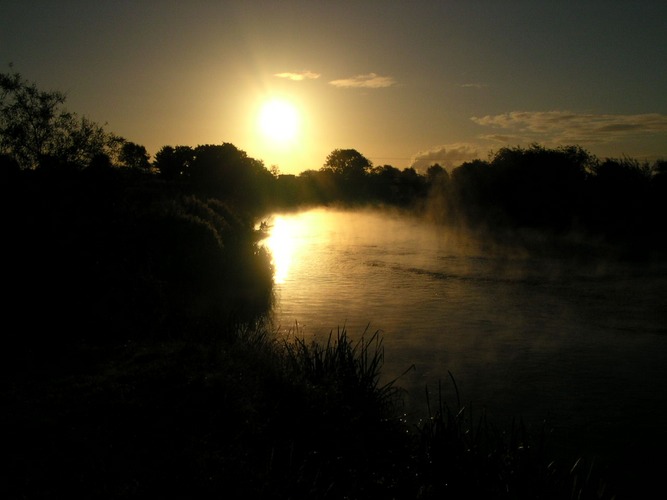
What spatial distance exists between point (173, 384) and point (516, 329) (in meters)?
14.1

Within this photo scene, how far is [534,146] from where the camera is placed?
68250 mm

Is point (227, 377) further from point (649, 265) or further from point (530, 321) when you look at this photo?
point (649, 265)

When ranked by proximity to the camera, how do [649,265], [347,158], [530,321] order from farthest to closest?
1. [347,158]
2. [649,265]
3. [530,321]

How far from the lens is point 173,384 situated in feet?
35.1

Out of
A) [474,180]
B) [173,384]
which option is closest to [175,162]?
[474,180]

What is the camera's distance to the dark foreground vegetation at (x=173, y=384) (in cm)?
→ 786

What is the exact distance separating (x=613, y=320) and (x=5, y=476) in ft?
69.6

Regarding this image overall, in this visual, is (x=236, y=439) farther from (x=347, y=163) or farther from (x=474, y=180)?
(x=347, y=163)

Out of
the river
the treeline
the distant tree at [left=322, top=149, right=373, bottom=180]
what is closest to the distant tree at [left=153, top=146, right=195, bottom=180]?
the treeline

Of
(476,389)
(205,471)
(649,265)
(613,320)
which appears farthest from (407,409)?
(649,265)

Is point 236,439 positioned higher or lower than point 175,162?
lower

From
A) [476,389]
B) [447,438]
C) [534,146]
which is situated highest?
[534,146]

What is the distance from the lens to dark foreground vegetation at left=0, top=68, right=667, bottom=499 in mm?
7855

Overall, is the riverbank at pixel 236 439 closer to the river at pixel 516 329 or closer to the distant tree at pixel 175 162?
the river at pixel 516 329
